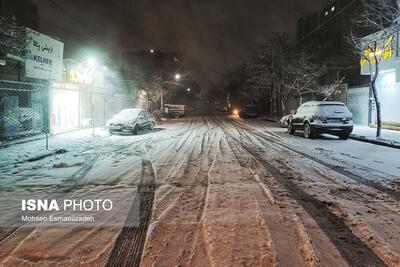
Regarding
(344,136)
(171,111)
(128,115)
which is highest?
(171,111)

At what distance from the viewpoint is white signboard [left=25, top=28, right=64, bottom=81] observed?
582 inches

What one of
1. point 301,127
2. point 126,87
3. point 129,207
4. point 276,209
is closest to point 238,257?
point 276,209

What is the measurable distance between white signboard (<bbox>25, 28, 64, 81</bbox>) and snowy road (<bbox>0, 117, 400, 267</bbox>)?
5.95 m

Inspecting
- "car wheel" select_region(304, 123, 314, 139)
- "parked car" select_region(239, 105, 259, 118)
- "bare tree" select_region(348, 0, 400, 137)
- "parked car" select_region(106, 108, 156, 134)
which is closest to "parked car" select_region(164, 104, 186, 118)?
"parked car" select_region(239, 105, 259, 118)

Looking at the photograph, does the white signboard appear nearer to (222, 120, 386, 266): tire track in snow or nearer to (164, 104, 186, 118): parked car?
(222, 120, 386, 266): tire track in snow

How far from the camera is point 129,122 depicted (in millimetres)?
19578

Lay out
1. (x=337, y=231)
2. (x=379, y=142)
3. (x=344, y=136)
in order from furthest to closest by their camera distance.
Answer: (x=344, y=136)
(x=379, y=142)
(x=337, y=231)

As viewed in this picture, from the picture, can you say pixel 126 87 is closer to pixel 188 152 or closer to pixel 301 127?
pixel 301 127

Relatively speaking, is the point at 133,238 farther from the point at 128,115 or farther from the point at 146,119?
the point at 146,119

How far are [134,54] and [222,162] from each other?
7379 centimetres

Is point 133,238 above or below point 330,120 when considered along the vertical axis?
below

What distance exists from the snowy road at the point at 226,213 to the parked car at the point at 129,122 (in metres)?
8.78

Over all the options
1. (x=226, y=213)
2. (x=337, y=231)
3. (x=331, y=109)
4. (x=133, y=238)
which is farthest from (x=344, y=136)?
(x=133, y=238)

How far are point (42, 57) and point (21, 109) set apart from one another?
2729 millimetres
